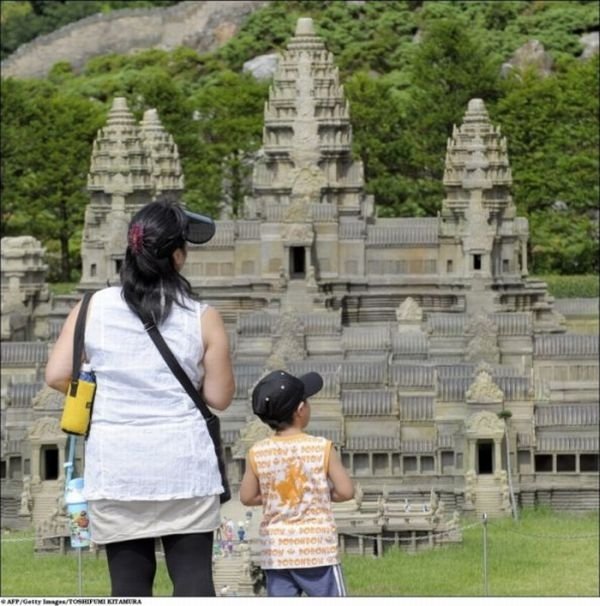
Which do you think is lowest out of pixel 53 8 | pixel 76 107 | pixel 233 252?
pixel 233 252

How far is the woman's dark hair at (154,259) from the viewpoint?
56.1 feet

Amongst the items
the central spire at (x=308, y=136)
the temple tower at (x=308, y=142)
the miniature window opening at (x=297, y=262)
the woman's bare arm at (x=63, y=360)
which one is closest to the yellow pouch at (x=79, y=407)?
the woman's bare arm at (x=63, y=360)

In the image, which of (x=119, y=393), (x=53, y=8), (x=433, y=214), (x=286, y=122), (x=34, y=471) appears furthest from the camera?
(x=53, y=8)

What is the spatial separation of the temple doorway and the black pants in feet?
121

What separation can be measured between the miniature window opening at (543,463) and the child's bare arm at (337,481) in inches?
1447

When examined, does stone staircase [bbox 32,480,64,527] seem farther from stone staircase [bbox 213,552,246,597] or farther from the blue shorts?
the blue shorts

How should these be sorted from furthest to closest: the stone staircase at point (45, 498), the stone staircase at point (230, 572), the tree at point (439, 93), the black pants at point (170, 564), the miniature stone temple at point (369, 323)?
the tree at point (439, 93), the miniature stone temple at point (369, 323), the stone staircase at point (45, 498), the stone staircase at point (230, 572), the black pants at point (170, 564)

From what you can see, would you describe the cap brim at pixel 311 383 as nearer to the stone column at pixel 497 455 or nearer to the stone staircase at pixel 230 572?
the stone staircase at pixel 230 572

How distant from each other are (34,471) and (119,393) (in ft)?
124

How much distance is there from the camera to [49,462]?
179 feet

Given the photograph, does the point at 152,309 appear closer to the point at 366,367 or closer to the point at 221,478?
the point at 221,478

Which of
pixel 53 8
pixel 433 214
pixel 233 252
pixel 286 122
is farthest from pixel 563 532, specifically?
pixel 53 8

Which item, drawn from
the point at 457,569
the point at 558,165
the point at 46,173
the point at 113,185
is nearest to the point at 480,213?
the point at 113,185

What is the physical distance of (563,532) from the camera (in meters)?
49.8
